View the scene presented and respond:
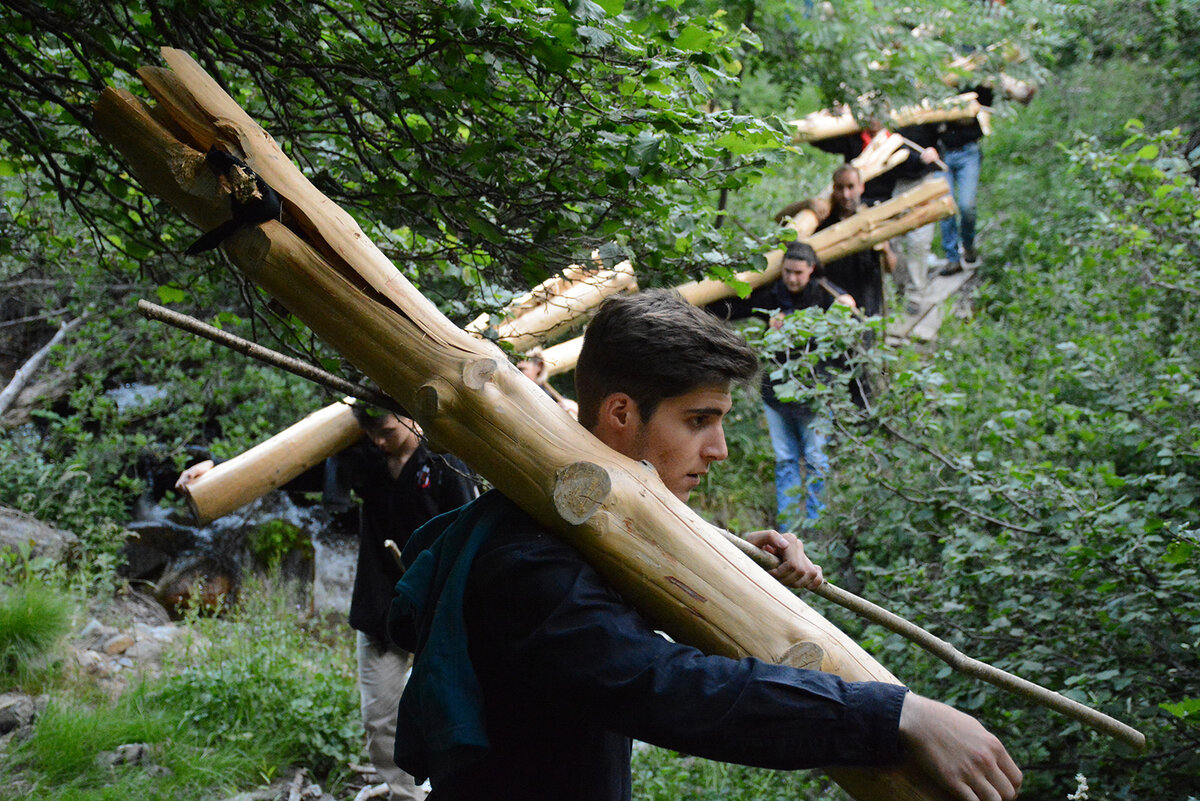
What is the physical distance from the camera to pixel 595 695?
163 centimetres

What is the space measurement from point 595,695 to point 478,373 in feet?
2.44

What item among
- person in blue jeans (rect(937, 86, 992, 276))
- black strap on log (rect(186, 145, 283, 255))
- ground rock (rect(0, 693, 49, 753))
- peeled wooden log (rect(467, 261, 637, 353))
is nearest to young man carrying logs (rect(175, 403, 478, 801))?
peeled wooden log (rect(467, 261, 637, 353))

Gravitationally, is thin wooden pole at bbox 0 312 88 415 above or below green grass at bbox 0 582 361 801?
above

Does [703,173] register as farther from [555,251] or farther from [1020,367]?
[1020,367]

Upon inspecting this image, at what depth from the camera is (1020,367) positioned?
8375 millimetres

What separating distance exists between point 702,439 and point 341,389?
1.09 metres

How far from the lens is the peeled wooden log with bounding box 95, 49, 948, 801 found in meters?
1.85

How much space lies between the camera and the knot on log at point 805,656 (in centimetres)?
178

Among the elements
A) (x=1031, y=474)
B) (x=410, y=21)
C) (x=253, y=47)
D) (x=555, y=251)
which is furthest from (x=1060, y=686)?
(x=253, y=47)

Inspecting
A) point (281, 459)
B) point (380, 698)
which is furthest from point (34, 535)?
point (380, 698)

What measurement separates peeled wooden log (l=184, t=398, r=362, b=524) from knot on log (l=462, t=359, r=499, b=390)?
306cm

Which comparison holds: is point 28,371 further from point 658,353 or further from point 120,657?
point 658,353

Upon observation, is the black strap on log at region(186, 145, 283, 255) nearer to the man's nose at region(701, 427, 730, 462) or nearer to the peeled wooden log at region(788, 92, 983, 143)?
the man's nose at region(701, 427, 730, 462)

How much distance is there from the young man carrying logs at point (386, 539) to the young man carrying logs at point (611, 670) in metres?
2.18
